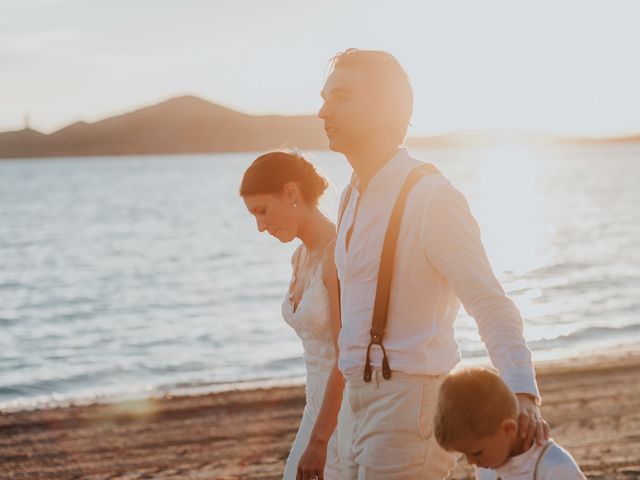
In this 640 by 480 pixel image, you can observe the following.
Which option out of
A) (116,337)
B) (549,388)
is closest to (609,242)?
(116,337)

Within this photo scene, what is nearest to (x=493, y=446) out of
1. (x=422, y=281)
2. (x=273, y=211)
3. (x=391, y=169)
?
(x=422, y=281)

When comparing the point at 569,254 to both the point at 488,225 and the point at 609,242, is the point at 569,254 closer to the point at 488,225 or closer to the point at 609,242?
the point at 609,242

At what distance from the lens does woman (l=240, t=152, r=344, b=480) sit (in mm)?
4055

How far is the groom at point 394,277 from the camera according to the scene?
9.93 ft

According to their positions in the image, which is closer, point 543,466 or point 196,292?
point 543,466

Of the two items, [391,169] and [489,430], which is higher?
[391,169]

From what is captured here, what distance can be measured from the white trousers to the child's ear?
0.58m

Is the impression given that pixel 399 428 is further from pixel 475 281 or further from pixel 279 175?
pixel 279 175

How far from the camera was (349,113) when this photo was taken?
3.27 m

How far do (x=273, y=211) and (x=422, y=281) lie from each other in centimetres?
116

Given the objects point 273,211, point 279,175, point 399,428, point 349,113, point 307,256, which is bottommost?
point 399,428

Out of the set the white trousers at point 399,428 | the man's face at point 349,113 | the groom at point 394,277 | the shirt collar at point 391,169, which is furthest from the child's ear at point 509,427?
the man's face at point 349,113

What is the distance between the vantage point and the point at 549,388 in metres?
11.0

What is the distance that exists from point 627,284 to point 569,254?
10.3 meters
